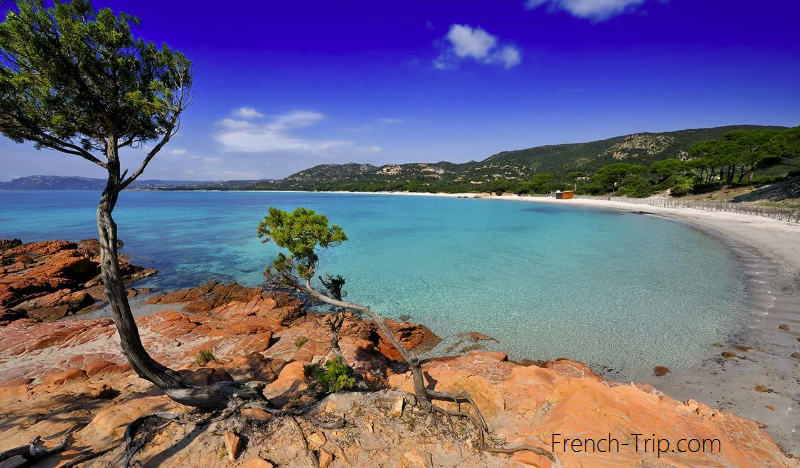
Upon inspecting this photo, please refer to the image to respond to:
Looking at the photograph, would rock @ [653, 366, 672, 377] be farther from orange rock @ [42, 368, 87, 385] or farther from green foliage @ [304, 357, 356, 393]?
orange rock @ [42, 368, 87, 385]

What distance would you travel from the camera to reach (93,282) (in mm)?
19844

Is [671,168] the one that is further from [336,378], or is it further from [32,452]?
[32,452]

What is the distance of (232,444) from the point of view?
4.97 metres

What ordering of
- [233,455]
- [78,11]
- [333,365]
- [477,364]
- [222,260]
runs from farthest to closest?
[222,260] < [477,364] < [333,365] < [78,11] < [233,455]

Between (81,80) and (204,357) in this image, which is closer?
(81,80)

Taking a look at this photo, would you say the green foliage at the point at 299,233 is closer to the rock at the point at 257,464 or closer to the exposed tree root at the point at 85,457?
the rock at the point at 257,464

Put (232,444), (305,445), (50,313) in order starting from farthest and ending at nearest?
1. (50,313)
2. (305,445)
3. (232,444)

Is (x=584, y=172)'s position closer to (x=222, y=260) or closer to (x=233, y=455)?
(x=222, y=260)

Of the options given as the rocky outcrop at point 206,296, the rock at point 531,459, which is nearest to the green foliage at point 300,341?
the rocky outcrop at point 206,296

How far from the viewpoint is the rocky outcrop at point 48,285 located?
15555 millimetres

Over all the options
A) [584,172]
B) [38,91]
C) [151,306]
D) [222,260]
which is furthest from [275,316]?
[584,172]

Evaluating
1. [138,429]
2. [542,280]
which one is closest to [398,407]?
[138,429]

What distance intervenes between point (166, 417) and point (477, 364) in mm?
7829

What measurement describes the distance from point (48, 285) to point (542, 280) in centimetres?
2920
